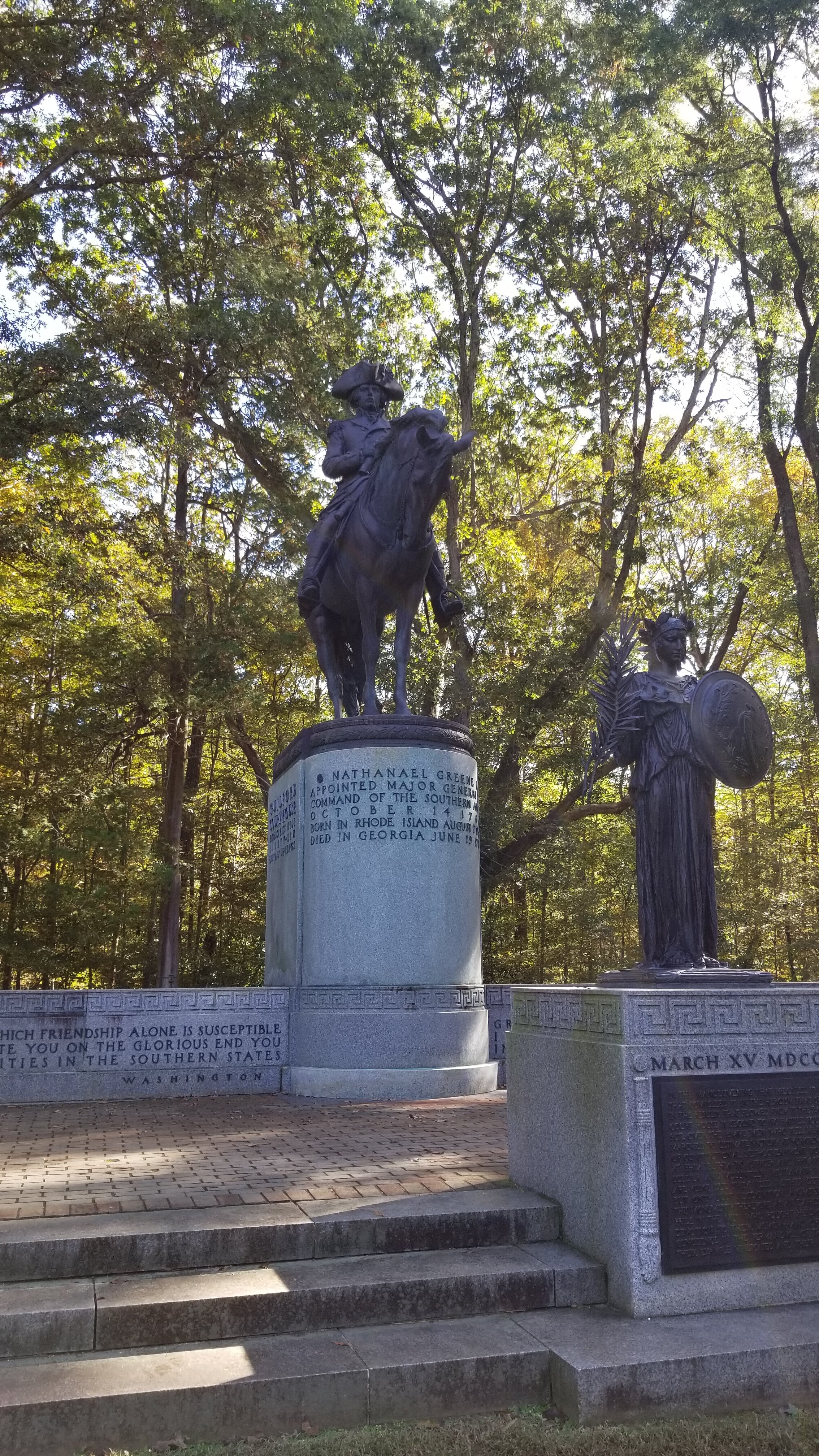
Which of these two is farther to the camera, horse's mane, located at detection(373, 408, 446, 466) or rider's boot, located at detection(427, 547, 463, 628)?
rider's boot, located at detection(427, 547, 463, 628)

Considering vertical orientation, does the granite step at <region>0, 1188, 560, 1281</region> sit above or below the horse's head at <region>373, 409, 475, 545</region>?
below

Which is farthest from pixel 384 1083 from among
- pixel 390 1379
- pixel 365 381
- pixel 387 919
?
pixel 365 381

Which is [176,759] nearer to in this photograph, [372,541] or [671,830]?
[372,541]

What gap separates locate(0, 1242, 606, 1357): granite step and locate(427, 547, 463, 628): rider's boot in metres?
7.67

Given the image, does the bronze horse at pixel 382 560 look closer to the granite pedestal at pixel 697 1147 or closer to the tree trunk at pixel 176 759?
the granite pedestal at pixel 697 1147

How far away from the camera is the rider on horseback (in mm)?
11734

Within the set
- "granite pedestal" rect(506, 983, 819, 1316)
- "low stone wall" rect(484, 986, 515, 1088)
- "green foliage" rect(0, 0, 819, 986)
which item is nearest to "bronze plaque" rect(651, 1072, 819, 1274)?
"granite pedestal" rect(506, 983, 819, 1316)

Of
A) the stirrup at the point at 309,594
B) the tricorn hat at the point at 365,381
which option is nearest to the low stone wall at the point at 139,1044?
the stirrup at the point at 309,594

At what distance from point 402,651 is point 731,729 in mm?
5625

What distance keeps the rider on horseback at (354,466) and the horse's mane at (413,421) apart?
26.2 inches

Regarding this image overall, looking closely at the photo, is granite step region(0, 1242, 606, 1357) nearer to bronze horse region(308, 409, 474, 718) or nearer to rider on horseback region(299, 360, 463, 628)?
bronze horse region(308, 409, 474, 718)

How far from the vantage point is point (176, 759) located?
24.1 meters

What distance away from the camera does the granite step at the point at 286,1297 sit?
4.44 m

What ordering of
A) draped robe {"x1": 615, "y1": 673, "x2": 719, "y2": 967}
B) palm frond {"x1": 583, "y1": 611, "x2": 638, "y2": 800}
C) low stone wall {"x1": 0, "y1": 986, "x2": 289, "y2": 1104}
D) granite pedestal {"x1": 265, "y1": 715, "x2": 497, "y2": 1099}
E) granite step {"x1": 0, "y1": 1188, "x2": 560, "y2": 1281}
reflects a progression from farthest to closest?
1. granite pedestal {"x1": 265, "y1": 715, "x2": 497, "y2": 1099}
2. low stone wall {"x1": 0, "y1": 986, "x2": 289, "y2": 1104}
3. palm frond {"x1": 583, "y1": 611, "x2": 638, "y2": 800}
4. draped robe {"x1": 615, "y1": 673, "x2": 719, "y2": 967}
5. granite step {"x1": 0, "y1": 1188, "x2": 560, "y2": 1281}
